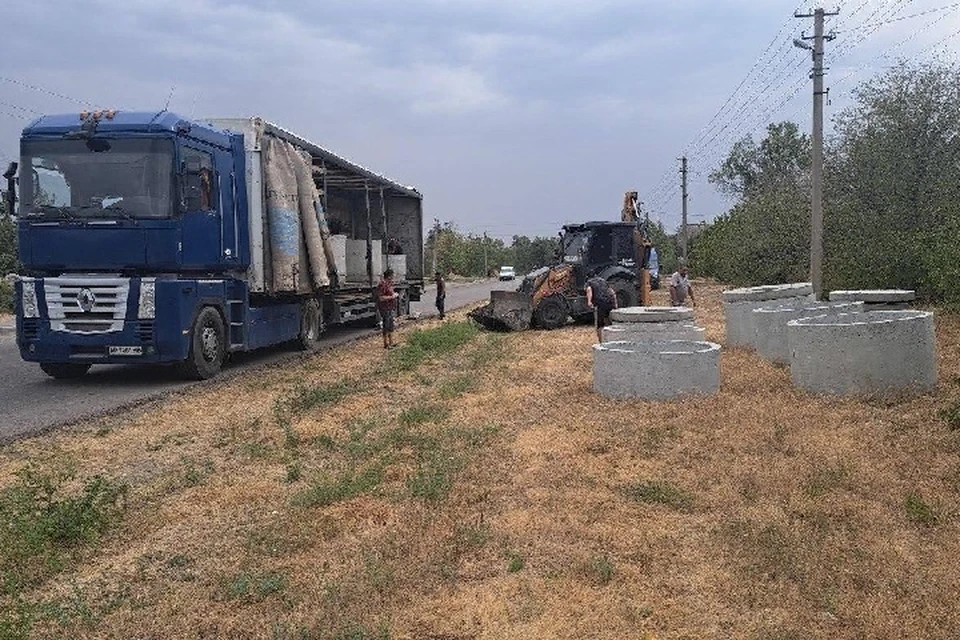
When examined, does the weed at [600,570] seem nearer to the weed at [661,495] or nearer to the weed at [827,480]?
the weed at [661,495]

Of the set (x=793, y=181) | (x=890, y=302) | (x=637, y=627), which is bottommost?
(x=637, y=627)

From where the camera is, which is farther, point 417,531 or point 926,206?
point 926,206

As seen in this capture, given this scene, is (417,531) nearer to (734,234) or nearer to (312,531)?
(312,531)

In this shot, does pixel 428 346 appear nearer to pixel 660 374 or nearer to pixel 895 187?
pixel 660 374

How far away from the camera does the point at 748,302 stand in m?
13.8

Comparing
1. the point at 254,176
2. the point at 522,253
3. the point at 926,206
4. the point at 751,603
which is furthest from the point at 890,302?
the point at 522,253

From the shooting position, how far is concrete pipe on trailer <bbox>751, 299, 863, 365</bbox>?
11633mm

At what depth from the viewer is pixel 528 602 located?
12.9ft

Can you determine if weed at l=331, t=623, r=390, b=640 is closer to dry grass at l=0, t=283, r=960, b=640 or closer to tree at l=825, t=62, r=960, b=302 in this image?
dry grass at l=0, t=283, r=960, b=640

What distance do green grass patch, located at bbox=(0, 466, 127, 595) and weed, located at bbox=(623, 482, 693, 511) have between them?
11.1ft

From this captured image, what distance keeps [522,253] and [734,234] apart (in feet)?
247

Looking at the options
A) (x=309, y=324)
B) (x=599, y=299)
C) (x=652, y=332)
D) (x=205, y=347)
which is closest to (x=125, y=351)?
(x=205, y=347)

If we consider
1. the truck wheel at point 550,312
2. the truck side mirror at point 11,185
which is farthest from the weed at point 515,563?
the truck wheel at point 550,312

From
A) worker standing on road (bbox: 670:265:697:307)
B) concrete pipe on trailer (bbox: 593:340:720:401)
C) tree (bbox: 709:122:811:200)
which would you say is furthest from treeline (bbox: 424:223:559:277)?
concrete pipe on trailer (bbox: 593:340:720:401)
